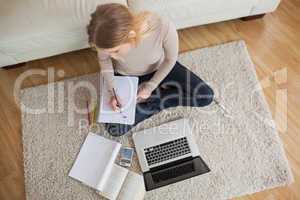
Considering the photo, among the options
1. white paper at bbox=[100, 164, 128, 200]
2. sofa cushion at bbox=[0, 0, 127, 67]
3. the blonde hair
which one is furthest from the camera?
white paper at bbox=[100, 164, 128, 200]

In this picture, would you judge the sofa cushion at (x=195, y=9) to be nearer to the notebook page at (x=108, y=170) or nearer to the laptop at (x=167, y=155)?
the laptop at (x=167, y=155)

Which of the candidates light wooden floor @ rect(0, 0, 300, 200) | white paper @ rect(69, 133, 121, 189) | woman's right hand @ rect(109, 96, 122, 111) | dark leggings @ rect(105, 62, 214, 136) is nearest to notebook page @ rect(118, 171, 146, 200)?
white paper @ rect(69, 133, 121, 189)

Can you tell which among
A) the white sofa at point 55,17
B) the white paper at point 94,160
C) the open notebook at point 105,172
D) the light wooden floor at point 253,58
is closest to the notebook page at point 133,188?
the open notebook at point 105,172

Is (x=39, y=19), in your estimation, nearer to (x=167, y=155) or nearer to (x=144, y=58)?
(x=144, y=58)

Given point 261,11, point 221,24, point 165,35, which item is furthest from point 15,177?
point 261,11

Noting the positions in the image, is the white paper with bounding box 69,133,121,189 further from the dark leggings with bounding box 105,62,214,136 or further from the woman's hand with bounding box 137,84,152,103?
the woman's hand with bounding box 137,84,152,103

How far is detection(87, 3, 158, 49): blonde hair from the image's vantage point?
2.95 feet

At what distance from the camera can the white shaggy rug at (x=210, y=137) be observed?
1.44 meters

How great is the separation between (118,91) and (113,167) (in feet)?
1.21

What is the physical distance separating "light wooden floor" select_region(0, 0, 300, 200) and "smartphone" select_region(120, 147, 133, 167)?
472mm

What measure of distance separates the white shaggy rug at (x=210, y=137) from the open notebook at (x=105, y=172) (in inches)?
1.5

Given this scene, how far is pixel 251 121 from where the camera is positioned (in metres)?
1.53

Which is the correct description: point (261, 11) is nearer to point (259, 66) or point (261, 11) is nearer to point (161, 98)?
point (259, 66)

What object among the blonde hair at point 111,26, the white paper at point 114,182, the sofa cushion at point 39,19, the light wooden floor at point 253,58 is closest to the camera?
the blonde hair at point 111,26
